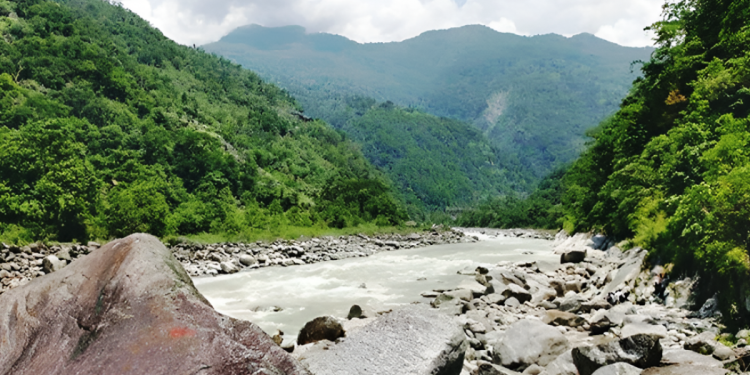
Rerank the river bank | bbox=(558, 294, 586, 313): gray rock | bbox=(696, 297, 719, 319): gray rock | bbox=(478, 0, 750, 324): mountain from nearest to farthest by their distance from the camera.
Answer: bbox=(478, 0, 750, 324): mountain, bbox=(696, 297, 719, 319): gray rock, bbox=(558, 294, 586, 313): gray rock, the river bank

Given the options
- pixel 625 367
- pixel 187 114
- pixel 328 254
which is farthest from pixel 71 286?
pixel 187 114

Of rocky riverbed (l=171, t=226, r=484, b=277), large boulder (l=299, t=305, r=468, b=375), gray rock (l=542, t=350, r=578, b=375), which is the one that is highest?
large boulder (l=299, t=305, r=468, b=375)

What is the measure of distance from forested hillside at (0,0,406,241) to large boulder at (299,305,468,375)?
31654mm

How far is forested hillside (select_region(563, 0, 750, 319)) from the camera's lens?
8.20 meters

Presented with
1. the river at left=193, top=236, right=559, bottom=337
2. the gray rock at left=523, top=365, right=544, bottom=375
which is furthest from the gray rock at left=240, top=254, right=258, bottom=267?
the gray rock at left=523, top=365, right=544, bottom=375

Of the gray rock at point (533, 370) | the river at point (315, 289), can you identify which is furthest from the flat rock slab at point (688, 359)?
the river at point (315, 289)

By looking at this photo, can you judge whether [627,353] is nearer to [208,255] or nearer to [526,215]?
[208,255]

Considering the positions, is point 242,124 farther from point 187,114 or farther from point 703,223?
point 703,223

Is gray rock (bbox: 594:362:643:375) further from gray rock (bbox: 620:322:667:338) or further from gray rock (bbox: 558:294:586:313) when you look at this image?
gray rock (bbox: 558:294:586:313)

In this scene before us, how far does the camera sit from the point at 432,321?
6.39 metres

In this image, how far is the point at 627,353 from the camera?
6250 millimetres

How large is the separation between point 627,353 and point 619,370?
541mm

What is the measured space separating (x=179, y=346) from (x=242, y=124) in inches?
3628

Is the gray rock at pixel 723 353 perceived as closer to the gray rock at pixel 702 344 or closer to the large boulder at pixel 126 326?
the gray rock at pixel 702 344
